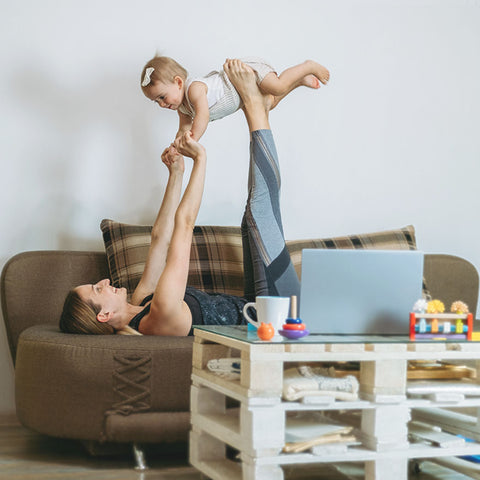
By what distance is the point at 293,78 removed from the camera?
2.74 metres

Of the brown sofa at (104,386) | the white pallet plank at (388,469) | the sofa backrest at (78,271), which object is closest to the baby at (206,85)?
the sofa backrest at (78,271)

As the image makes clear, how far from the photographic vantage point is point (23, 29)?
10.0 feet

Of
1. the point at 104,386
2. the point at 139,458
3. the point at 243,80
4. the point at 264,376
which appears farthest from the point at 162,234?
the point at 264,376

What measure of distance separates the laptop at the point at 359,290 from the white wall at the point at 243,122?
5.20 ft

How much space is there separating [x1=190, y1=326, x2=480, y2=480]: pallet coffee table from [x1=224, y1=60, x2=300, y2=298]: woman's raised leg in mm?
769

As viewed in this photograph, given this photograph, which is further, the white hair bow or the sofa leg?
the white hair bow

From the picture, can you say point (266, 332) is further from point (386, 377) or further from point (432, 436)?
point (432, 436)

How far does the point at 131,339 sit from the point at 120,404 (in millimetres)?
194

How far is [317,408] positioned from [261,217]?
3.76 feet

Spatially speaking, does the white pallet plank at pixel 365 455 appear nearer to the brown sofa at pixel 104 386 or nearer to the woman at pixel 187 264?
the brown sofa at pixel 104 386

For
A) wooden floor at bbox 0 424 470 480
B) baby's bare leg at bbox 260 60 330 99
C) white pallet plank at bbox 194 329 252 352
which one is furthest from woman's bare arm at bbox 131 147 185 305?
white pallet plank at bbox 194 329 252 352

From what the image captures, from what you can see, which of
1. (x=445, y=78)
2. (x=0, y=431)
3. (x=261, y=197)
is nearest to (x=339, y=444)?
(x=261, y=197)

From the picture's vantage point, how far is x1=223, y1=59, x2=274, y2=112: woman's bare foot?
2738mm

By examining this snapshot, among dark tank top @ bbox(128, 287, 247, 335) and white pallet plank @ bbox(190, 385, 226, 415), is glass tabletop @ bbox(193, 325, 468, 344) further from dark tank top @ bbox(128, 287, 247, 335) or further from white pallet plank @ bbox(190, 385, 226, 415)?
dark tank top @ bbox(128, 287, 247, 335)
